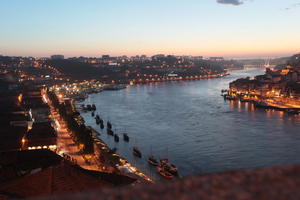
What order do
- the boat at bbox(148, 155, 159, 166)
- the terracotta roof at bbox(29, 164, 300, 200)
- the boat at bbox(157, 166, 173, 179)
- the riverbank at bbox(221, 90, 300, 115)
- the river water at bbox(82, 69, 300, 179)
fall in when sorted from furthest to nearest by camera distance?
the riverbank at bbox(221, 90, 300, 115) < the river water at bbox(82, 69, 300, 179) < the boat at bbox(148, 155, 159, 166) < the boat at bbox(157, 166, 173, 179) < the terracotta roof at bbox(29, 164, 300, 200)

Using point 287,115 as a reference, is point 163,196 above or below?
above

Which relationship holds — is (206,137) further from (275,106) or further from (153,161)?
(275,106)

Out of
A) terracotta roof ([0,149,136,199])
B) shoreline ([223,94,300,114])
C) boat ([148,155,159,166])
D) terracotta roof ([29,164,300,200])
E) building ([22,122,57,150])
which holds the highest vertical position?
terracotta roof ([29,164,300,200])

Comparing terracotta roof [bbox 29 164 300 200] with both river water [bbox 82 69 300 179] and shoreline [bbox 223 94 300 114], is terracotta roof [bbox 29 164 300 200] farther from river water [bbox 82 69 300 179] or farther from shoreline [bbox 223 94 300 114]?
shoreline [bbox 223 94 300 114]

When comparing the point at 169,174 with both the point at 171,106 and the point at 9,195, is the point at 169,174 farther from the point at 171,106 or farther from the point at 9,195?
the point at 171,106

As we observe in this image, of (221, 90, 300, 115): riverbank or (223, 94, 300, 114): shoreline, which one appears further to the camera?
(221, 90, 300, 115): riverbank

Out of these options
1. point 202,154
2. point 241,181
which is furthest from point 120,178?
point 241,181

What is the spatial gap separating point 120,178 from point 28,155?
1500 mm

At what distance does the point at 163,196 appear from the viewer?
421 mm

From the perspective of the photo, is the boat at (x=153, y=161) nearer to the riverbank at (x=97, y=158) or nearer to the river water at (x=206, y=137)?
the river water at (x=206, y=137)

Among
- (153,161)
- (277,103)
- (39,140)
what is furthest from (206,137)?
(277,103)

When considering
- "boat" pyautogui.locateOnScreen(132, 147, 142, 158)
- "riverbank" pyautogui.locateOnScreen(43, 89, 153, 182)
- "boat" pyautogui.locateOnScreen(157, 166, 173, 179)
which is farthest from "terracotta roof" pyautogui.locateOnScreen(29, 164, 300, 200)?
"boat" pyautogui.locateOnScreen(132, 147, 142, 158)

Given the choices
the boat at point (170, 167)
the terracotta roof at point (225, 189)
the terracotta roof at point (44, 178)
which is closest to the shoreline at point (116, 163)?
the boat at point (170, 167)

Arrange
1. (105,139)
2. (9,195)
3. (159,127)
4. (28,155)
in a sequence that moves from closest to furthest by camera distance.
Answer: (9,195)
(28,155)
(105,139)
(159,127)
